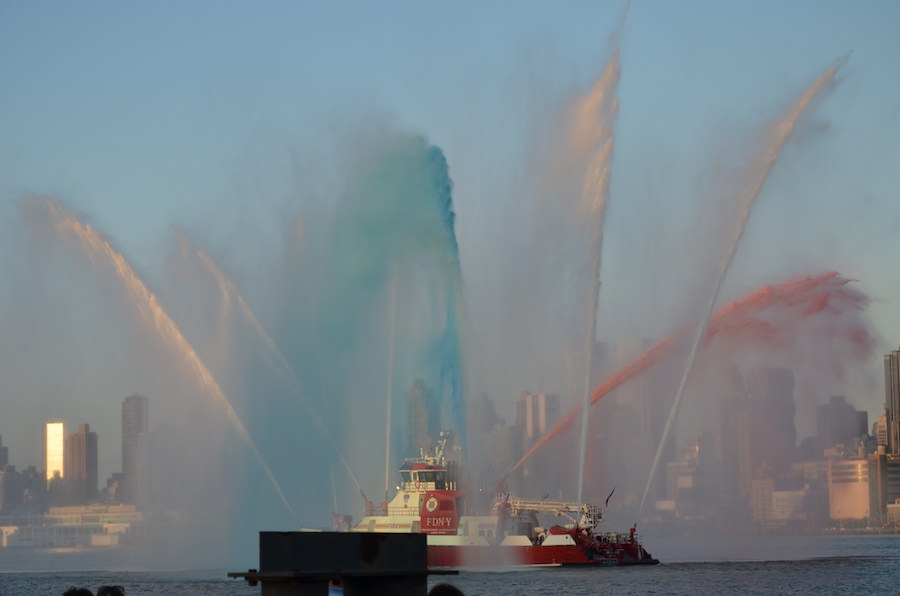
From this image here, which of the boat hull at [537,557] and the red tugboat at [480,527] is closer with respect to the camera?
the red tugboat at [480,527]

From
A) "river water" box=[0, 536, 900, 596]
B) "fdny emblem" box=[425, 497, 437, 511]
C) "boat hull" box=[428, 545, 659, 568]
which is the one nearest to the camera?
"river water" box=[0, 536, 900, 596]

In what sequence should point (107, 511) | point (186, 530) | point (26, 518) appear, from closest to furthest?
point (186, 530) < point (107, 511) < point (26, 518)

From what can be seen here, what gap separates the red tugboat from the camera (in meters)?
59.8

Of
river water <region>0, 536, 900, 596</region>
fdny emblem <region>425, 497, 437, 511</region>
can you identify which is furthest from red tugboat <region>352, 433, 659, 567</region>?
river water <region>0, 536, 900, 596</region>

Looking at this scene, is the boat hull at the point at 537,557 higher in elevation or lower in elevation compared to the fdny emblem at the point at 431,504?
lower

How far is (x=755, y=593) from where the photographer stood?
176ft

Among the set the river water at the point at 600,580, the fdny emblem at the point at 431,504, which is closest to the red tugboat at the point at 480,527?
the fdny emblem at the point at 431,504

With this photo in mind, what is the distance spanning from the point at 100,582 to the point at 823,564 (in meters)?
41.8

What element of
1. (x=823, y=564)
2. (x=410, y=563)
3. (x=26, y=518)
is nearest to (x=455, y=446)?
(x=823, y=564)

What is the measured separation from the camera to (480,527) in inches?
2437

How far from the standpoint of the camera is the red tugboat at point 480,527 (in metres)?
59.8

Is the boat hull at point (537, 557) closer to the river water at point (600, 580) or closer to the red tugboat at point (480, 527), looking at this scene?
the red tugboat at point (480, 527)

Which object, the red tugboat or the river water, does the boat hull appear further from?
the river water

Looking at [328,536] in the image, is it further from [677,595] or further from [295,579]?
[677,595]
